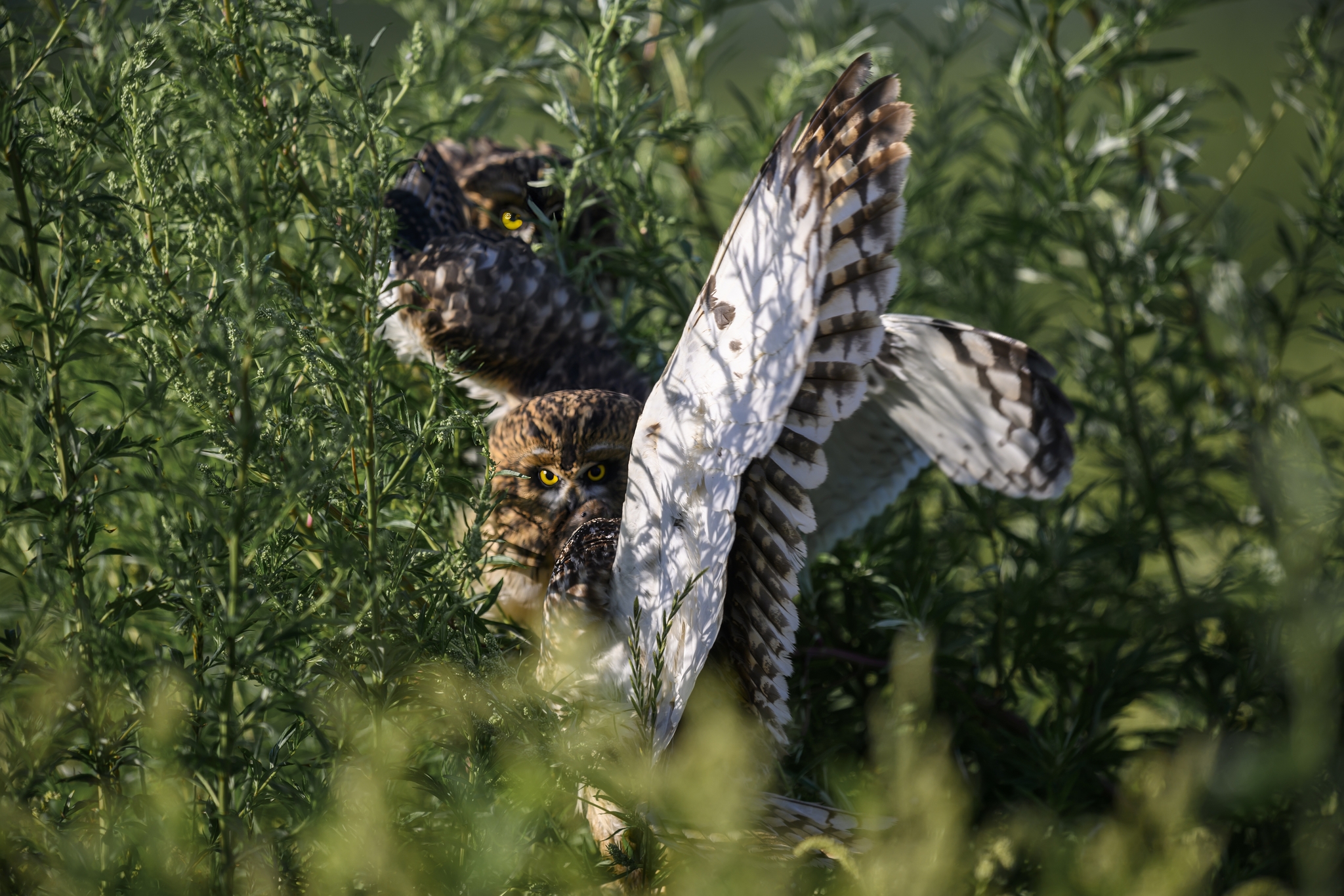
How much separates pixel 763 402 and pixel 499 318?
18.7 inches

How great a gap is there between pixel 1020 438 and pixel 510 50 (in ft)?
3.60

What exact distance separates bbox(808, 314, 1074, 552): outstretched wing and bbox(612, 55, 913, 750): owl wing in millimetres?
292

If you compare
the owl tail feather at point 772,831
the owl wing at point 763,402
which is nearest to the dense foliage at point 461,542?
the owl tail feather at point 772,831

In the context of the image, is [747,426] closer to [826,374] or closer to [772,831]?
[826,374]

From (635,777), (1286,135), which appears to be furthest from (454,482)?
(1286,135)

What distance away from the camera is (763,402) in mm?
710

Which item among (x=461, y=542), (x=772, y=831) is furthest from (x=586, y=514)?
(x=772, y=831)

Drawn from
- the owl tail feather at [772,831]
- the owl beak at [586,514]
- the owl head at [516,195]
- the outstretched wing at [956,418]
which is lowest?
the owl tail feather at [772,831]

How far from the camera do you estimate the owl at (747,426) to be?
0.70m

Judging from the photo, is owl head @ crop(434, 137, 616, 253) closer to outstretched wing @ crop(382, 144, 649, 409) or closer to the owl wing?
outstretched wing @ crop(382, 144, 649, 409)

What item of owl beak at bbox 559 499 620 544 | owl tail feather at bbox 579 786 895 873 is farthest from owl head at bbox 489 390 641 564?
owl tail feather at bbox 579 786 895 873

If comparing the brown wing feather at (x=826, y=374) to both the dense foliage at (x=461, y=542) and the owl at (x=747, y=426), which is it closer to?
the owl at (x=747, y=426)

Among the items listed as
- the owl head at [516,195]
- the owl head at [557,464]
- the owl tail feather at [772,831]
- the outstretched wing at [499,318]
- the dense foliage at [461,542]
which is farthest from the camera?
the owl head at [516,195]

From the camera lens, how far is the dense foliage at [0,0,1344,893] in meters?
0.57
